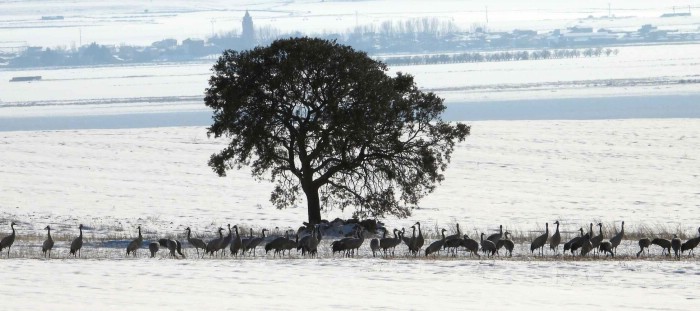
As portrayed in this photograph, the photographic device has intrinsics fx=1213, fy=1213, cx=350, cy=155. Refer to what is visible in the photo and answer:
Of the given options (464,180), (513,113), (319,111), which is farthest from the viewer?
(513,113)

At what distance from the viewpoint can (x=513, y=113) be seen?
284 feet

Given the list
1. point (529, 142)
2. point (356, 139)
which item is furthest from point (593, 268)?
point (529, 142)

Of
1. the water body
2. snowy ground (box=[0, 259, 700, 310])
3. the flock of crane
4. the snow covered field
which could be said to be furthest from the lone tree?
the water body

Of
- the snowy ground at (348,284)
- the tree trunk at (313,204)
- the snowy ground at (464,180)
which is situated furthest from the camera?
the snowy ground at (464,180)

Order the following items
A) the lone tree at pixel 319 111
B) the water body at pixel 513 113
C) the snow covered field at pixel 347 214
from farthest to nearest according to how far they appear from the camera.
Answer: the water body at pixel 513 113 < the lone tree at pixel 319 111 < the snow covered field at pixel 347 214

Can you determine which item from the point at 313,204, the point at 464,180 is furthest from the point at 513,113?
the point at 313,204

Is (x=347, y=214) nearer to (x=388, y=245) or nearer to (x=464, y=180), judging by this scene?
(x=464, y=180)

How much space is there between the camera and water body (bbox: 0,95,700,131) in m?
79.9

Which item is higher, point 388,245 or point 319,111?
point 319,111

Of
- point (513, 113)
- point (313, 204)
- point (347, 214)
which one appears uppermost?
point (513, 113)

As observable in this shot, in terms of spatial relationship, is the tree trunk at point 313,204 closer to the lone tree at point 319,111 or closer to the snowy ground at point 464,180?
the lone tree at point 319,111

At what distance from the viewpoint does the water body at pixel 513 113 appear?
79.9 meters

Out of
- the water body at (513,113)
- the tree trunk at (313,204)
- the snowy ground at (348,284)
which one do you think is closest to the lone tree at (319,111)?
the tree trunk at (313,204)

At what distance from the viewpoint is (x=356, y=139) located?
33406 millimetres
